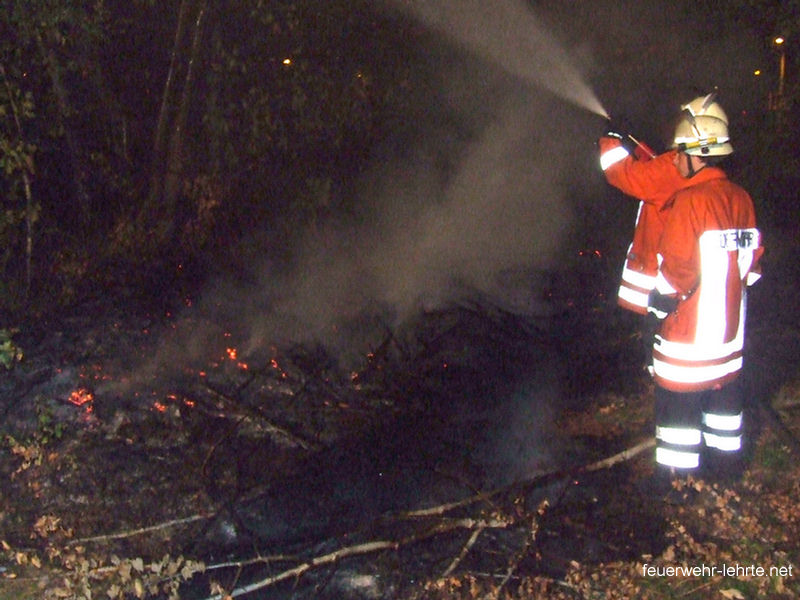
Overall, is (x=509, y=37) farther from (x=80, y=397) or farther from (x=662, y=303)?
(x=80, y=397)

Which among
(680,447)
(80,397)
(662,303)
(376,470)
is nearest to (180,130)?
(80,397)

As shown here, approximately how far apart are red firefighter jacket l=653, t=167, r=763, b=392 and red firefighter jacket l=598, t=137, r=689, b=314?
15cm

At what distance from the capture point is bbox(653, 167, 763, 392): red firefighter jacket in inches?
139

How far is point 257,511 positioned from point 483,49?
5000mm

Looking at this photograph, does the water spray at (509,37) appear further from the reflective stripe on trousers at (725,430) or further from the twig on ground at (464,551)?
the twig on ground at (464,551)

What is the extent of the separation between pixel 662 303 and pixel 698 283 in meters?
0.20

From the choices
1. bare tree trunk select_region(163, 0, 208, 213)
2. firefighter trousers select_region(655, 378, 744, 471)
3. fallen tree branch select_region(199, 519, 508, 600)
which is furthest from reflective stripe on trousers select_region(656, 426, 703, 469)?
bare tree trunk select_region(163, 0, 208, 213)

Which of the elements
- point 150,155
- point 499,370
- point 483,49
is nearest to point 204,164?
point 150,155

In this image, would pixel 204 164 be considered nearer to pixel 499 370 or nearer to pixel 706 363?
pixel 499 370

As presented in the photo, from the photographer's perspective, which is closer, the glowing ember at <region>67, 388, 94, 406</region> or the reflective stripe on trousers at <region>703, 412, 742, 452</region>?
the reflective stripe on trousers at <region>703, 412, 742, 452</region>

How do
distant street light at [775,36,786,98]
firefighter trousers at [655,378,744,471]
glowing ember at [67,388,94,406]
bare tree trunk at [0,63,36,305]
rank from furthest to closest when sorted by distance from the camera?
1. distant street light at [775,36,786,98]
2. bare tree trunk at [0,63,36,305]
3. glowing ember at [67,388,94,406]
4. firefighter trousers at [655,378,744,471]

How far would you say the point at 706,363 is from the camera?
3713 mm

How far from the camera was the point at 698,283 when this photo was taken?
142 inches

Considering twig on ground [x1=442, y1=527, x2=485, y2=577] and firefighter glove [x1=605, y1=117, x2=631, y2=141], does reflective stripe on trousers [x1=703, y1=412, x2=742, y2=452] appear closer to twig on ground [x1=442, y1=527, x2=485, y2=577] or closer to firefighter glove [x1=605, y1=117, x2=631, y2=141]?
twig on ground [x1=442, y1=527, x2=485, y2=577]
